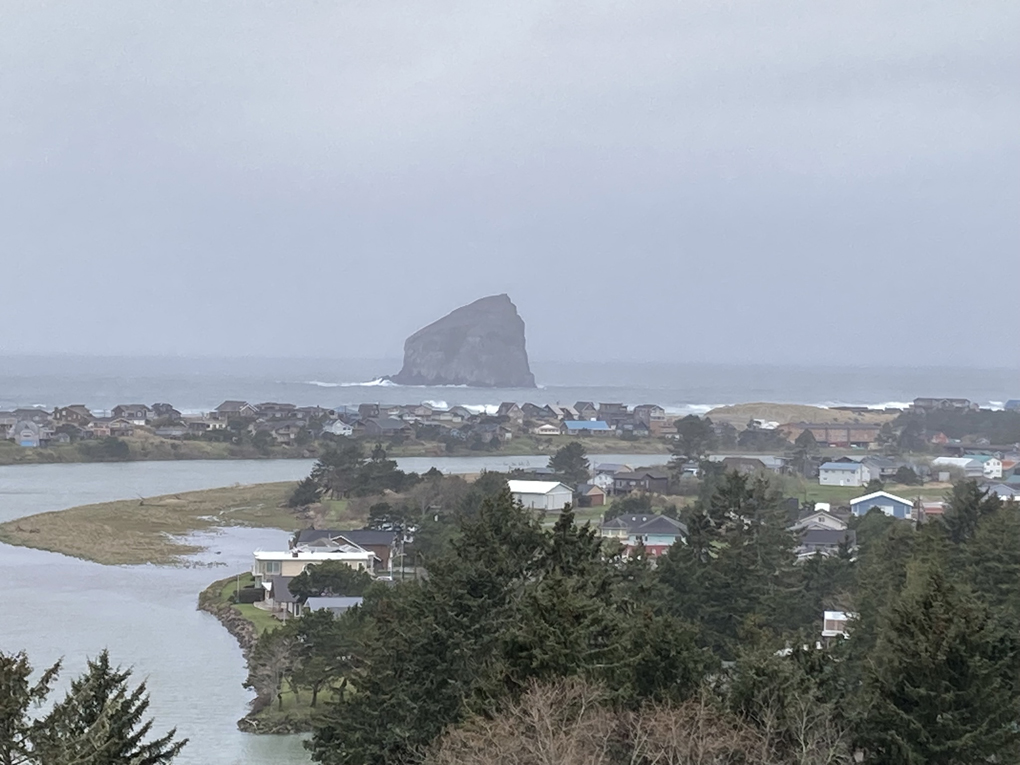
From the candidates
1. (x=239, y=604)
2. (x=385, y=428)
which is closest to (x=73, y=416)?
(x=385, y=428)

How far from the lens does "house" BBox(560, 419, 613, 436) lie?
39719 millimetres

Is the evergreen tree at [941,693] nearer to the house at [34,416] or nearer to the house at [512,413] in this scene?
the house at [34,416]

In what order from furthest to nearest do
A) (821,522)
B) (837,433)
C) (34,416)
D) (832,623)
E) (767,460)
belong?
1. (34,416)
2. (837,433)
3. (767,460)
4. (821,522)
5. (832,623)

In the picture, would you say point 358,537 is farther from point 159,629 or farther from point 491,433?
point 491,433

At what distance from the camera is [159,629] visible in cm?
1186

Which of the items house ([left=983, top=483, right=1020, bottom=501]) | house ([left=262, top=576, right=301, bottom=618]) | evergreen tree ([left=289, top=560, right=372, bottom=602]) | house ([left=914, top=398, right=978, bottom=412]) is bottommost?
house ([left=262, top=576, right=301, bottom=618])

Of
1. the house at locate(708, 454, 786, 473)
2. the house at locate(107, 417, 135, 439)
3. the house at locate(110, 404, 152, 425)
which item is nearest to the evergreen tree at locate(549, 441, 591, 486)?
the house at locate(708, 454, 786, 473)

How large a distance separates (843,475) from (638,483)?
4.72m

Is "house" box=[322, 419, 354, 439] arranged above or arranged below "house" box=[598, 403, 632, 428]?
below

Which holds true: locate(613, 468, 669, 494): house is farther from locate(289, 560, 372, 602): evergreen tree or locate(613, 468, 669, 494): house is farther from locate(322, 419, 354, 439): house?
locate(322, 419, 354, 439): house

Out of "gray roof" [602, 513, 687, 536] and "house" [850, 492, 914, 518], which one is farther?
"house" [850, 492, 914, 518]

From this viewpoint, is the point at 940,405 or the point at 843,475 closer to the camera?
the point at 843,475

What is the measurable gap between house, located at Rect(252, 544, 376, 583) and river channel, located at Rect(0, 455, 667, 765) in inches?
31.9

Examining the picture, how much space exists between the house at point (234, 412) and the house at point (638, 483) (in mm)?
18532
